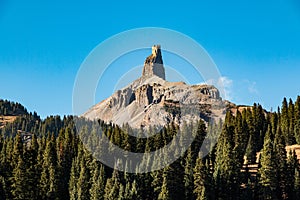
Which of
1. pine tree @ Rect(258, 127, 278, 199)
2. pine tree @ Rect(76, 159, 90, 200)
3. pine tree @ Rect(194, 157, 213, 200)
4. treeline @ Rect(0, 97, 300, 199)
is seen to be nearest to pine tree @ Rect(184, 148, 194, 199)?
treeline @ Rect(0, 97, 300, 199)

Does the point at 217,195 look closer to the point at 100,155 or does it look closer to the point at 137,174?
the point at 137,174

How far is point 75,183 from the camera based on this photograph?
321ft

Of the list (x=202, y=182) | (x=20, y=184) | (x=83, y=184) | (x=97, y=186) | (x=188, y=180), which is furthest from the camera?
(x=20, y=184)

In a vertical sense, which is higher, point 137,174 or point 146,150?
point 146,150

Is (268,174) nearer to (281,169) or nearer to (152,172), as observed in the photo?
(281,169)

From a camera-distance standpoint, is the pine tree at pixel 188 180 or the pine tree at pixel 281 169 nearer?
the pine tree at pixel 281 169

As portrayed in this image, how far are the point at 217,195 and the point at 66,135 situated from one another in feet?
136

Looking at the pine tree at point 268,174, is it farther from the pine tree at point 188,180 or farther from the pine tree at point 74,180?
the pine tree at point 74,180

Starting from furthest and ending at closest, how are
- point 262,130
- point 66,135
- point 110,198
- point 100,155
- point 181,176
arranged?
point 262,130 → point 66,135 → point 100,155 → point 181,176 → point 110,198

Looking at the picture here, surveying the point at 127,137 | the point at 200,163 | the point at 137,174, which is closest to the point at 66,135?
the point at 127,137

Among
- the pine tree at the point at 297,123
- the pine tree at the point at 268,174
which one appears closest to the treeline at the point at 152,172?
the pine tree at the point at 268,174

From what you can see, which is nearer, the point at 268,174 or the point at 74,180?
the point at 268,174

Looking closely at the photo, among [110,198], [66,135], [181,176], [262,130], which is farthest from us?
[262,130]

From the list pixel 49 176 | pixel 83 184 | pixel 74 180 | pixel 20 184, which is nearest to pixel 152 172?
pixel 83 184
